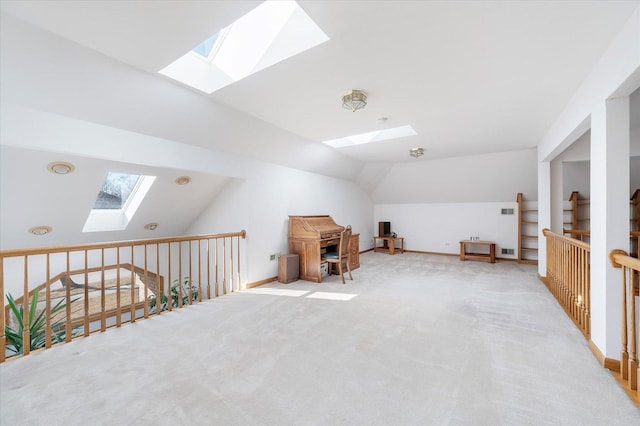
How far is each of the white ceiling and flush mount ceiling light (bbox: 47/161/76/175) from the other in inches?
61.0

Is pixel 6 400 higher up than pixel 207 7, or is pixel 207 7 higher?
pixel 207 7

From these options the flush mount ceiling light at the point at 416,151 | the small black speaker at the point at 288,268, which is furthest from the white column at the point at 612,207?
the small black speaker at the point at 288,268

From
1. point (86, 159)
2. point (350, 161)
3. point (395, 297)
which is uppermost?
point (350, 161)

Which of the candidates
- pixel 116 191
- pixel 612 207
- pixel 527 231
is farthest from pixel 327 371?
pixel 527 231

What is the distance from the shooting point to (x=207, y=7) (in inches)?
64.4

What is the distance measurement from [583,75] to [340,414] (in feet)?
11.5

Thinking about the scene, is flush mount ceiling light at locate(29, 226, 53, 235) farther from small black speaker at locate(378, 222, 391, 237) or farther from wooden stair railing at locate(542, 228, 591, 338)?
small black speaker at locate(378, 222, 391, 237)

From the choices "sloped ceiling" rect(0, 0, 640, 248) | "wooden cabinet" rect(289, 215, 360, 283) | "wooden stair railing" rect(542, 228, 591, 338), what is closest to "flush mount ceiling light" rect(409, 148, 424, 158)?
"sloped ceiling" rect(0, 0, 640, 248)

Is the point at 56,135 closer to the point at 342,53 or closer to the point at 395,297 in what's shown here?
the point at 342,53

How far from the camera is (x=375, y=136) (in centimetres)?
471

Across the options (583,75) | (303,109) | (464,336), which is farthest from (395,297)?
(583,75)

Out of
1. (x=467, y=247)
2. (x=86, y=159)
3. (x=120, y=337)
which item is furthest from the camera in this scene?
(x=467, y=247)

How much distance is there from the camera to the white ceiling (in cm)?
166

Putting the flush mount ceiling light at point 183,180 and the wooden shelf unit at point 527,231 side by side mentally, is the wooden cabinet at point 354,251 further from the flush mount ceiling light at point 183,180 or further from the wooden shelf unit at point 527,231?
the wooden shelf unit at point 527,231
